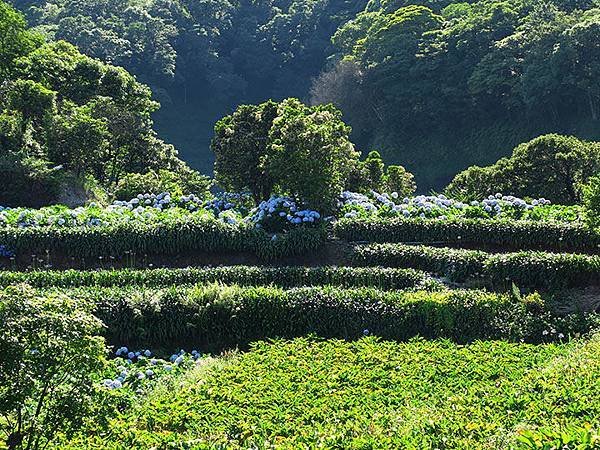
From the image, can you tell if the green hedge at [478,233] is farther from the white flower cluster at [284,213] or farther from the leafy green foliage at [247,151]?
the leafy green foliage at [247,151]

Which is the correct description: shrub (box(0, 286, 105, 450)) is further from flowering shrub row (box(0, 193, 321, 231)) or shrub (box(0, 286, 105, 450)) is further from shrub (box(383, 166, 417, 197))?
shrub (box(383, 166, 417, 197))

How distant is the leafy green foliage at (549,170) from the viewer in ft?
63.6

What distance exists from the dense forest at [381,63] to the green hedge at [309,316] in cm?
2136

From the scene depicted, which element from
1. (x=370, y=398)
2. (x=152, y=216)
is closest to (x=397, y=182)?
(x=152, y=216)

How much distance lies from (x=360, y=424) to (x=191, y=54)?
4876 centimetres

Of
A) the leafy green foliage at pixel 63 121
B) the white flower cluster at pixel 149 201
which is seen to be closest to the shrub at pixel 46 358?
the white flower cluster at pixel 149 201

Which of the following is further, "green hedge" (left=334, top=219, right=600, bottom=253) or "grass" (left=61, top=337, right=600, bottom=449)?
"green hedge" (left=334, top=219, right=600, bottom=253)

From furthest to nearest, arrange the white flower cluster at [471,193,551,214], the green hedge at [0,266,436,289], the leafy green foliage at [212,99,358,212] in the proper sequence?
the leafy green foliage at [212,99,358,212]
the white flower cluster at [471,193,551,214]
the green hedge at [0,266,436,289]

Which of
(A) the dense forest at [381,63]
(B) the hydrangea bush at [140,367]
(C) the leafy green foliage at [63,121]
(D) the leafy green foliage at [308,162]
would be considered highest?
(A) the dense forest at [381,63]

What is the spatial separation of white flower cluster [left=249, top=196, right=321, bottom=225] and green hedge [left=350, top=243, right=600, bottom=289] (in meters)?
2.24

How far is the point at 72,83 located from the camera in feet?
80.4

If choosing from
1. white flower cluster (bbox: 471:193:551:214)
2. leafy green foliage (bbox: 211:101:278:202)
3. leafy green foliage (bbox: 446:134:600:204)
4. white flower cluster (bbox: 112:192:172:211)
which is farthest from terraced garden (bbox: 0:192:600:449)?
leafy green foliage (bbox: 446:134:600:204)

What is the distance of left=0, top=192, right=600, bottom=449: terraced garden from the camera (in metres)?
6.64

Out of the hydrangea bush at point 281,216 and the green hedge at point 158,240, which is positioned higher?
the hydrangea bush at point 281,216
